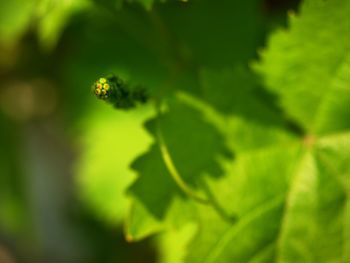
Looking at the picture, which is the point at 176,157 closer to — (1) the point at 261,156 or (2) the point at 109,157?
(1) the point at 261,156

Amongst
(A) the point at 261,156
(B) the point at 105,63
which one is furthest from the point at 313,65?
(B) the point at 105,63

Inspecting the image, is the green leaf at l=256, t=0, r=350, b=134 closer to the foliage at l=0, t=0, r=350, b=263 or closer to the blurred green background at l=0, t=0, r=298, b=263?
the foliage at l=0, t=0, r=350, b=263

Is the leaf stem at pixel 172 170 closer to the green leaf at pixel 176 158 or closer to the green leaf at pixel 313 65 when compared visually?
the green leaf at pixel 176 158

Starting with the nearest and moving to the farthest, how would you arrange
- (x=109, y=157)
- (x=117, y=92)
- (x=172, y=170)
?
(x=117, y=92), (x=172, y=170), (x=109, y=157)

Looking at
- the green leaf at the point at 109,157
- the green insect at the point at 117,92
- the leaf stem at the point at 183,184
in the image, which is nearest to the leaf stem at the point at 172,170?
the leaf stem at the point at 183,184

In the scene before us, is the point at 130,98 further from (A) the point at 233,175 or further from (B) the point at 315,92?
(B) the point at 315,92

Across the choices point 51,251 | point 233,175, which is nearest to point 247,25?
point 233,175
